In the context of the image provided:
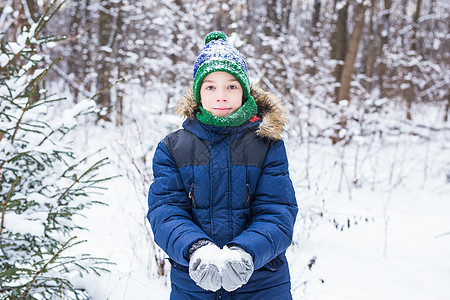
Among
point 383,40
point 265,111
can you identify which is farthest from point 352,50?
point 383,40

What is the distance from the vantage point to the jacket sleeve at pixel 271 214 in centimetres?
125

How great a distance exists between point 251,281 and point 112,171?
476 cm

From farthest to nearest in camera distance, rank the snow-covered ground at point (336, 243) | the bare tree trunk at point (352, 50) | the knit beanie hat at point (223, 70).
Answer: the bare tree trunk at point (352, 50)
the snow-covered ground at point (336, 243)
the knit beanie hat at point (223, 70)

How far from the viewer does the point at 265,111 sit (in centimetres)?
162

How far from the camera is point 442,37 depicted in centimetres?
1232

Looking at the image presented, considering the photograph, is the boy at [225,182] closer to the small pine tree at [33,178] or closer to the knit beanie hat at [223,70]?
the knit beanie hat at [223,70]

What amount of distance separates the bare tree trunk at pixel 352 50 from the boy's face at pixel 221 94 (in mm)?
7175

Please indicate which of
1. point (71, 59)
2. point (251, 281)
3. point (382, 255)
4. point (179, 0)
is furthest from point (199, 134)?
point (71, 59)

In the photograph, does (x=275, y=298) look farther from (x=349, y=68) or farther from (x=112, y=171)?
(x=349, y=68)

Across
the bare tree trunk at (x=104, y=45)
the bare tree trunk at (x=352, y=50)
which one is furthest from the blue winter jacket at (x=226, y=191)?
the bare tree trunk at (x=104, y=45)

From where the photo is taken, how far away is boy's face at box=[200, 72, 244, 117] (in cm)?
149

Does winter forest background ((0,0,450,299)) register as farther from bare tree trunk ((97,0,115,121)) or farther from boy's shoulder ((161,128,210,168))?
bare tree trunk ((97,0,115,121))

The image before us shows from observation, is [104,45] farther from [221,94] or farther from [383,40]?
[383,40]

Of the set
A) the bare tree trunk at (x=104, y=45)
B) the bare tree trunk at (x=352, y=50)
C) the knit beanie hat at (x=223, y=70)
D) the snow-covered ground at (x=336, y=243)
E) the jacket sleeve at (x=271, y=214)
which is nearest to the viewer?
the jacket sleeve at (x=271, y=214)
